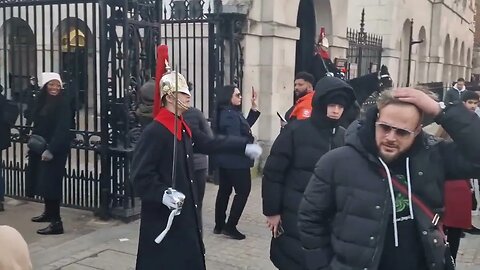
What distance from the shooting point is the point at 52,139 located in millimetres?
6574

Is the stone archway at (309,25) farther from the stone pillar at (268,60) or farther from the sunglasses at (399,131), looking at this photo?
the sunglasses at (399,131)

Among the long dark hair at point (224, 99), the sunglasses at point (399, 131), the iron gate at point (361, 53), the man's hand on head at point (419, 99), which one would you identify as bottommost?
the long dark hair at point (224, 99)

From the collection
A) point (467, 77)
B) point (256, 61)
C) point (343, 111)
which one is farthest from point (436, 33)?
point (343, 111)

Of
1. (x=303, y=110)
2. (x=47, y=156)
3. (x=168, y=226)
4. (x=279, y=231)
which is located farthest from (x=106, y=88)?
(x=279, y=231)

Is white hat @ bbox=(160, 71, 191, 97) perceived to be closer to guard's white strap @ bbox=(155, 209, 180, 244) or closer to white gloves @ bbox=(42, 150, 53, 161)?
guard's white strap @ bbox=(155, 209, 180, 244)

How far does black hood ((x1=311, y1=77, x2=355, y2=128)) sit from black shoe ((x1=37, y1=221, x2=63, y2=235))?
3.78 meters

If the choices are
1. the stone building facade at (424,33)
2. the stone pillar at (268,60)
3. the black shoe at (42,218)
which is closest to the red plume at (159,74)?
the black shoe at (42,218)

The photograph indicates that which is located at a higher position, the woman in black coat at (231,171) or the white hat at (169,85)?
the white hat at (169,85)

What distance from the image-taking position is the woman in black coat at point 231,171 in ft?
22.3

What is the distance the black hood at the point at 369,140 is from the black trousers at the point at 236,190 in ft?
13.1

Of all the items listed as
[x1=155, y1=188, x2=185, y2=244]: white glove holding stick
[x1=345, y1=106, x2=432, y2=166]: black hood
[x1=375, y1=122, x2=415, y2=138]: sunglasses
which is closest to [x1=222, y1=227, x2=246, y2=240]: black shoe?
[x1=155, y1=188, x2=185, y2=244]: white glove holding stick

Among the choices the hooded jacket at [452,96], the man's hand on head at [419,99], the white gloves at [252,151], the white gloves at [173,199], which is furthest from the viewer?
the white gloves at [252,151]

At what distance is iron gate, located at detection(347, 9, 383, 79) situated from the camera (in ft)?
49.6

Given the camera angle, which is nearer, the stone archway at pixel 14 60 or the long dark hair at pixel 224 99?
the long dark hair at pixel 224 99
